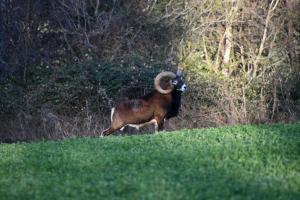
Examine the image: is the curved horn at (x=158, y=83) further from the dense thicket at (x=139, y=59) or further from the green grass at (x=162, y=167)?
the green grass at (x=162, y=167)

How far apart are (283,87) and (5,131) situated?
906cm

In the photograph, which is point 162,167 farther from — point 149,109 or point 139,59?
point 139,59

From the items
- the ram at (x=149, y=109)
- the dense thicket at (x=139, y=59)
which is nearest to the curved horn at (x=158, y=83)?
the ram at (x=149, y=109)

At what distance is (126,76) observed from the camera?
19.7 meters

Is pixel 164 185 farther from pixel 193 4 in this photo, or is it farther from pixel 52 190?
pixel 193 4

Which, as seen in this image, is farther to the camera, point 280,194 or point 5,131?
point 5,131

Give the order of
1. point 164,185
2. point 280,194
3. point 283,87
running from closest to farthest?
point 280,194
point 164,185
point 283,87

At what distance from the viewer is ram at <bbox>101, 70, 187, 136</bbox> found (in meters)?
15.9

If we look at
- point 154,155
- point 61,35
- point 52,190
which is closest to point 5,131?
point 61,35

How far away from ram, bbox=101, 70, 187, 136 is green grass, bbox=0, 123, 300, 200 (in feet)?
9.92

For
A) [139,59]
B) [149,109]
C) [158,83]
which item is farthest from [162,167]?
[139,59]

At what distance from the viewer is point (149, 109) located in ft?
52.7

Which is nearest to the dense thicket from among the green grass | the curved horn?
the curved horn

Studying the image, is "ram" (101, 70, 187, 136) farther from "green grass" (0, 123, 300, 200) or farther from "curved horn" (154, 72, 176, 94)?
"green grass" (0, 123, 300, 200)
